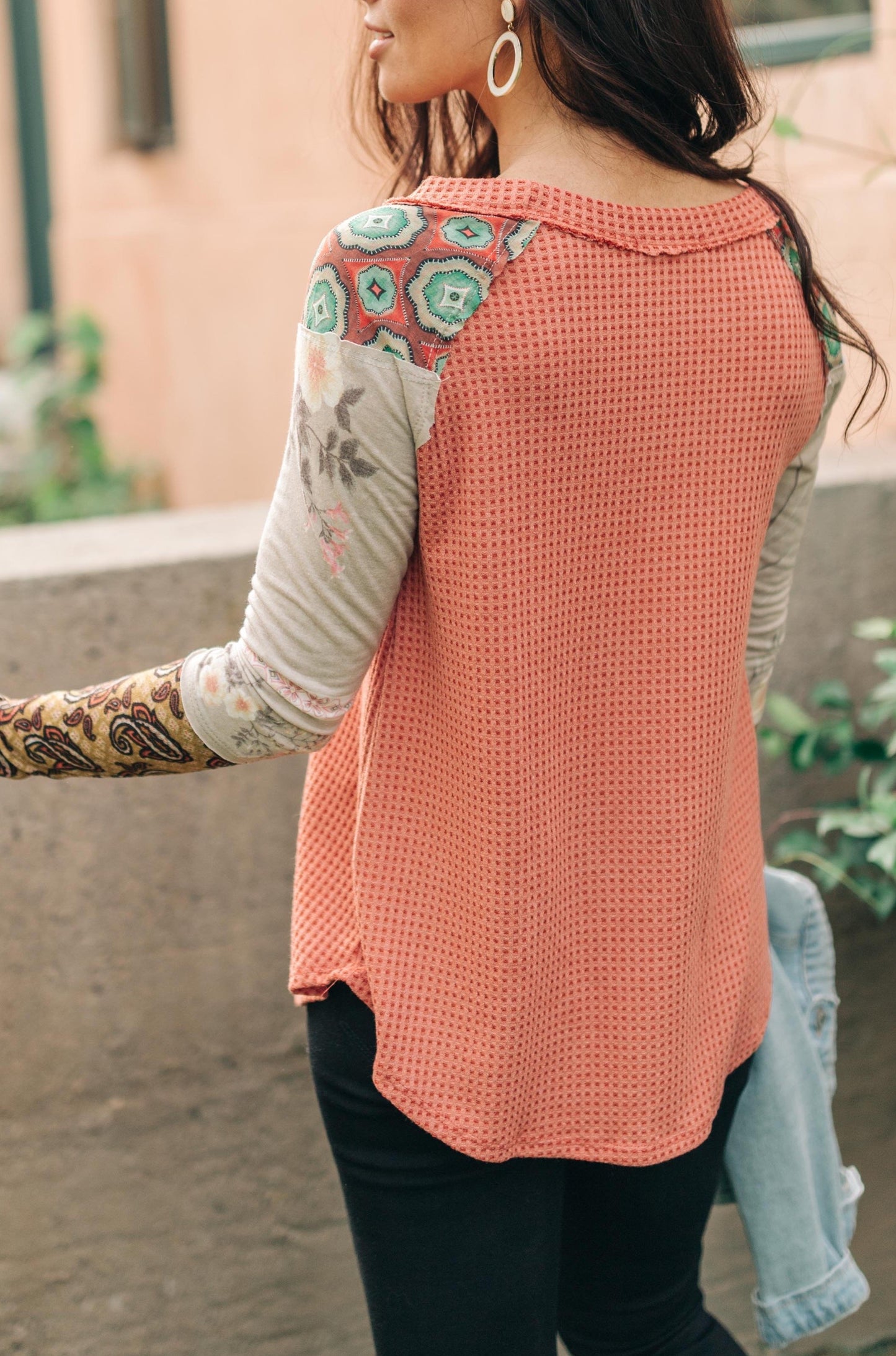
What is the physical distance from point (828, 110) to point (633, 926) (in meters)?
2.18

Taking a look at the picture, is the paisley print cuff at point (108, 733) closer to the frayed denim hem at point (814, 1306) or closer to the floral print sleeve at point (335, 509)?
the floral print sleeve at point (335, 509)

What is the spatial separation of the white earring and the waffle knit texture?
81mm

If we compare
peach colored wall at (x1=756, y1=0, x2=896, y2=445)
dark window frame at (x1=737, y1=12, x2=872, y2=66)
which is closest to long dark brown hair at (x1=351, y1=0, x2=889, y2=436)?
peach colored wall at (x1=756, y1=0, x2=896, y2=445)

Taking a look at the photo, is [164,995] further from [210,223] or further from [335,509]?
[210,223]

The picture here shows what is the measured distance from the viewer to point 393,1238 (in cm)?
126

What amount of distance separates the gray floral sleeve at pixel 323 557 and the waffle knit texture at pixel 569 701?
0.03 metres

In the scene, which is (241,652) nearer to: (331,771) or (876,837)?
(331,771)

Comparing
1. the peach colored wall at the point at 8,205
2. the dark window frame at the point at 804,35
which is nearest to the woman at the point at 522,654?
the dark window frame at the point at 804,35

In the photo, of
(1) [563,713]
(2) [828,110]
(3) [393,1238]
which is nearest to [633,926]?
(1) [563,713]

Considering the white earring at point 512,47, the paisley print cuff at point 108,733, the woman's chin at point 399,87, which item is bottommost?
the paisley print cuff at point 108,733

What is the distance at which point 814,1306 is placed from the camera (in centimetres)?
157

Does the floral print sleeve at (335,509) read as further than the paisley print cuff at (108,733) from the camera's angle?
No

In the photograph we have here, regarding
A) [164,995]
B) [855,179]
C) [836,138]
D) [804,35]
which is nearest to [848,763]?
[164,995]

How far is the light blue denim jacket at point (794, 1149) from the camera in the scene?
1517 millimetres
